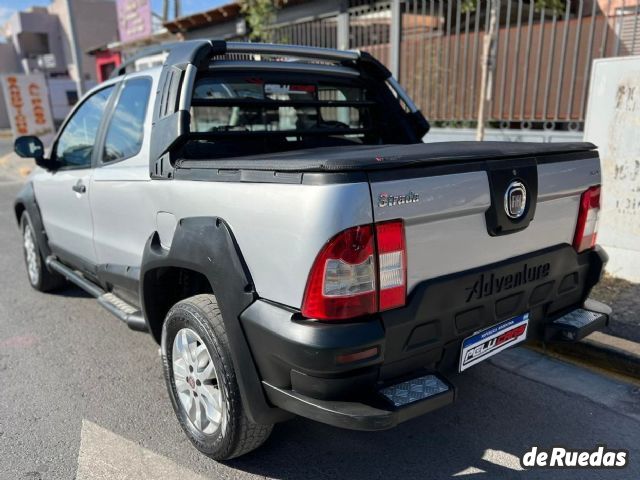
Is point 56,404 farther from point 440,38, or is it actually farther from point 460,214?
point 440,38

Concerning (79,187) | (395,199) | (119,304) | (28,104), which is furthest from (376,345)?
(28,104)

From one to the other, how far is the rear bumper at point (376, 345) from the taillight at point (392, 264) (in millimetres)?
51

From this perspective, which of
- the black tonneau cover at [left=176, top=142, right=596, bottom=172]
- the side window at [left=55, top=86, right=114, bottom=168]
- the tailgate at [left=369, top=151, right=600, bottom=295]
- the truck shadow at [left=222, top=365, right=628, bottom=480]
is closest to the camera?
the black tonneau cover at [left=176, top=142, right=596, bottom=172]

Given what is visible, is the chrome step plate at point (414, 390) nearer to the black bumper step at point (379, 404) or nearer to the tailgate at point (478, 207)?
the black bumper step at point (379, 404)

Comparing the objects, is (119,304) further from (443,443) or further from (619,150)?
(619,150)

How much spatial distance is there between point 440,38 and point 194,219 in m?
6.44

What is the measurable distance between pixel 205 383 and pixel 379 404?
930 mm

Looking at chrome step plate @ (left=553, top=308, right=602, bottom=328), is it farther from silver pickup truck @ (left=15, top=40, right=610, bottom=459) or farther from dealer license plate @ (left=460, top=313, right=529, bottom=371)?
dealer license plate @ (left=460, top=313, right=529, bottom=371)

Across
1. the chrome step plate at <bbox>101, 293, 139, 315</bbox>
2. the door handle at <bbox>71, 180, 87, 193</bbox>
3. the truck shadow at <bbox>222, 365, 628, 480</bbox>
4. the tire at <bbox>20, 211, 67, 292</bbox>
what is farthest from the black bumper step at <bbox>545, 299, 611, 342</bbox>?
the tire at <bbox>20, 211, 67, 292</bbox>

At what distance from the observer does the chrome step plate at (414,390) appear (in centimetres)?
197

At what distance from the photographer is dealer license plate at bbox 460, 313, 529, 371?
228 cm

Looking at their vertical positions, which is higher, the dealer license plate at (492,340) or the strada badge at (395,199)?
the strada badge at (395,199)

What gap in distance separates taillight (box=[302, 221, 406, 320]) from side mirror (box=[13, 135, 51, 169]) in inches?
126

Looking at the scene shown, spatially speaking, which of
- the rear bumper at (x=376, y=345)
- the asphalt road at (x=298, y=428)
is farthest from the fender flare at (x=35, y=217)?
the rear bumper at (x=376, y=345)
